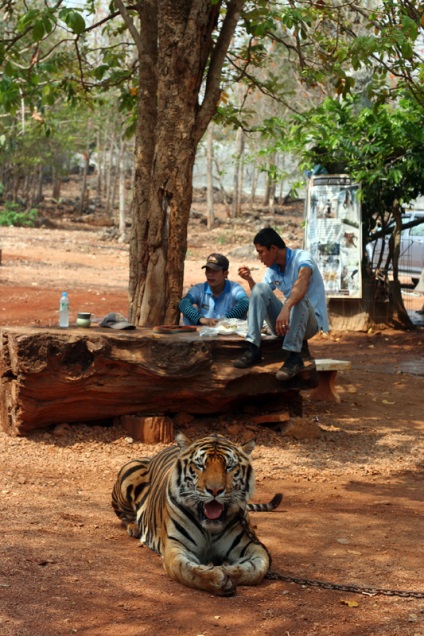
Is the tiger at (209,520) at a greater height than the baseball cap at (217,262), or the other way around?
the baseball cap at (217,262)

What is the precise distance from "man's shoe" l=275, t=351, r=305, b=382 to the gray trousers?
0.10 meters

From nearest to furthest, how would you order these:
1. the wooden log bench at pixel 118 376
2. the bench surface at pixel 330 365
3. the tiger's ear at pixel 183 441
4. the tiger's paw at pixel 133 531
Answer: the tiger's ear at pixel 183 441, the tiger's paw at pixel 133 531, the wooden log bench at pixel 118 376, the bench surface at pixel 330 365

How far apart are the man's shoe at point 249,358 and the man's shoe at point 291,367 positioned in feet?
0.80

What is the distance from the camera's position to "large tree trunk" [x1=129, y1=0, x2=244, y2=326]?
348 inches

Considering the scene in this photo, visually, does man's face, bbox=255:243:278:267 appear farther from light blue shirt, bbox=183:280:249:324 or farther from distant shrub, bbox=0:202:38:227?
distant shrub, bbox=0:202:38:227

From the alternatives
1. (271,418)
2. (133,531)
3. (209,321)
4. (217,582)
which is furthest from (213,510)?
(209,321)

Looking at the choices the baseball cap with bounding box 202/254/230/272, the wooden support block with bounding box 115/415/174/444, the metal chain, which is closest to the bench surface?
the baseball cap with bounding box 202/254/230/272

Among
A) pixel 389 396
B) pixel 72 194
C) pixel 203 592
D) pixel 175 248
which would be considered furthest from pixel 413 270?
pixel 72 194

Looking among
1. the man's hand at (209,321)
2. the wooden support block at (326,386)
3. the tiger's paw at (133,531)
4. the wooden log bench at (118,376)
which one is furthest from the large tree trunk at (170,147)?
the tiger's paw at (133,531)

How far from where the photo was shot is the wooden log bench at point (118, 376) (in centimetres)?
744

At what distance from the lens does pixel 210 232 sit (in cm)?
3569

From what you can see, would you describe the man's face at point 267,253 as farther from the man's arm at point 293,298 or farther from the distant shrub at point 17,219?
the distant shrub at point 17,219

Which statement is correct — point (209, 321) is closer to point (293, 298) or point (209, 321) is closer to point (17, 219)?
point (293, 298)

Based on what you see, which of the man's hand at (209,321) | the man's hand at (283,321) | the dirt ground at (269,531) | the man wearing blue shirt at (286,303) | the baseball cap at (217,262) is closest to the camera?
the dirt ground at (269,531)
